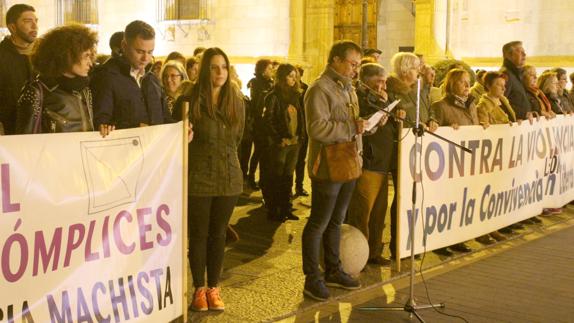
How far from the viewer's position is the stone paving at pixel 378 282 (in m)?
6.48

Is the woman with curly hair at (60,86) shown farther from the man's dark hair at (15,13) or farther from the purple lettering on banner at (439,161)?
the purple lettering on banner at (439,161)

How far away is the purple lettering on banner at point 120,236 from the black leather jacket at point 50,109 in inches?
24.9

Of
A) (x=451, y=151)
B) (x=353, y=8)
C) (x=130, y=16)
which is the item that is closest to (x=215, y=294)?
(x=451, y=151)

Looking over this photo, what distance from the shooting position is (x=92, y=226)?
497cm

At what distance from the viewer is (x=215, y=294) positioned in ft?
21.0

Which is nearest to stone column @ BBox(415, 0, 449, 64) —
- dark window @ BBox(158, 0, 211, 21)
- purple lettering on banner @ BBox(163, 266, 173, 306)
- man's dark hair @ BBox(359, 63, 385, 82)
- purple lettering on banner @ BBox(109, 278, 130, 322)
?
dark window @ BBox(158, 0, 211, 21)

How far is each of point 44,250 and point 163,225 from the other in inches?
42.4

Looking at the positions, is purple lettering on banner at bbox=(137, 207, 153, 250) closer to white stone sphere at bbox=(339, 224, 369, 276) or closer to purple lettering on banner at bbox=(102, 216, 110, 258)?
purple lettering on banner at bbox=(102, 216, 110, 258)

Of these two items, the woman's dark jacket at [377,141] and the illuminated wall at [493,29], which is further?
the illuminated wall at [493,29]

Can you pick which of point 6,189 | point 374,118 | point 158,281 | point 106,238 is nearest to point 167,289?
point 158,281

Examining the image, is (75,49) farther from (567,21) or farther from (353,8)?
(353,8)

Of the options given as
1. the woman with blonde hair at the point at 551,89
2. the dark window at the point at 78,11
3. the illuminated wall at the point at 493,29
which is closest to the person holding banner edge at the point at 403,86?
the woman with blonde hair at the point at 551,89

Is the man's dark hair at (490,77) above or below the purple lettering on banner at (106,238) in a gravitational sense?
above

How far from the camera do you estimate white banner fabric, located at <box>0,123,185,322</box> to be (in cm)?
454
